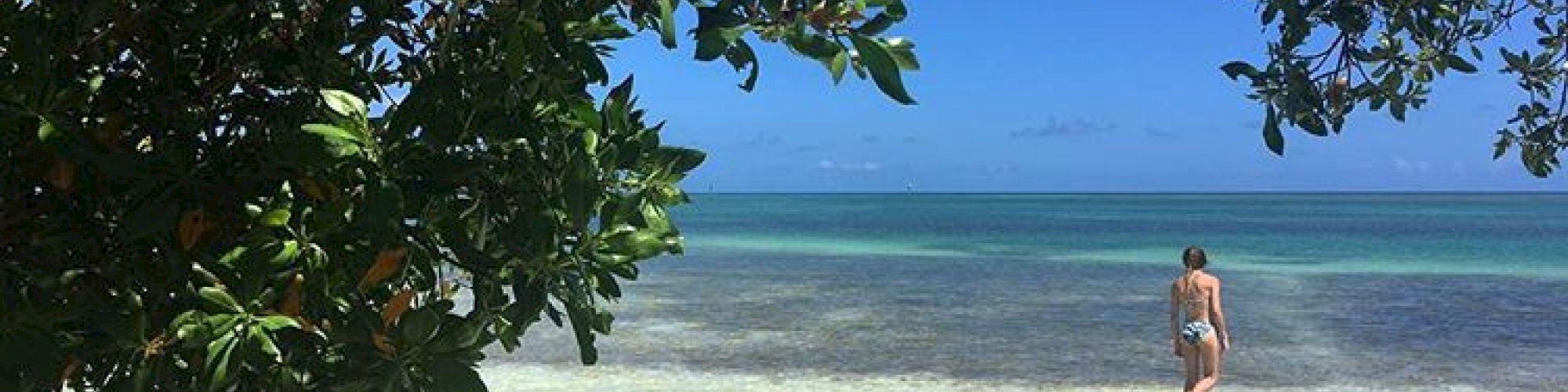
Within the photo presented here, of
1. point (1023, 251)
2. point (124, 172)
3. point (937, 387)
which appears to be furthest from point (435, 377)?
point (1023, 251)

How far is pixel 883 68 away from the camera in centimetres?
131

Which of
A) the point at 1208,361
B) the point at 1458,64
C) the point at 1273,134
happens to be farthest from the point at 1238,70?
the point at 1208,361

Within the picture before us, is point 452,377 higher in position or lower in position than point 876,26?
lower

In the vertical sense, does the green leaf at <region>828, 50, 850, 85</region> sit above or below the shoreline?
above

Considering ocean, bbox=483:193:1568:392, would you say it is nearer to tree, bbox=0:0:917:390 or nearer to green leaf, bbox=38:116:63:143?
tree, bbox=0:0:917:390

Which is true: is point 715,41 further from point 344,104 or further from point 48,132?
point 48,132

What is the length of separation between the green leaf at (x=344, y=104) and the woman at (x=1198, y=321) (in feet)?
36.2

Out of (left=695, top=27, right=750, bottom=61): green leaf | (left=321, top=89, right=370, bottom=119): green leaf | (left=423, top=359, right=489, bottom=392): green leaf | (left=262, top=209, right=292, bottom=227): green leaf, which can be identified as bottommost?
(left=423, top=359, right=489, bottom=392): green leaf

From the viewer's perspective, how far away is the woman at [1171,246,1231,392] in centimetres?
1207

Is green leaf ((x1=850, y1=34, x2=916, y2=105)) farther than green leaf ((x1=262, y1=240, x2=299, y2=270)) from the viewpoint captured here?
No

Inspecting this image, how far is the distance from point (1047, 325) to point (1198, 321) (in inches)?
422

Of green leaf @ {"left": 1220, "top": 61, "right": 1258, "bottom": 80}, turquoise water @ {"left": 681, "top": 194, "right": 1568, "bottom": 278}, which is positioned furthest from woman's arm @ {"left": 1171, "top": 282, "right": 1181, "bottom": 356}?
turquoise water @ {"left": 681, "top": 194, "right": 1568, "bottom": 278}

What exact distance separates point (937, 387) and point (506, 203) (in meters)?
13.6

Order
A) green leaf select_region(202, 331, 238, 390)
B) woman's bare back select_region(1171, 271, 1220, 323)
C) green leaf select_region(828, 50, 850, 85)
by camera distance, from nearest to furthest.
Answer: green leaf select_region(828, 50, 850, 85) → green leaf select_region(202, 331, 238, 390) → woman's bare back select_region(1171, 271, 1220, 323)
